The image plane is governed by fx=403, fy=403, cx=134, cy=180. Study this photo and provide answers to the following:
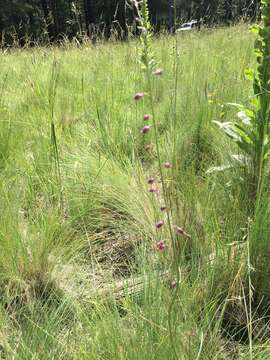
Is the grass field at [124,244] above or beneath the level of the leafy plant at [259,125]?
beneath

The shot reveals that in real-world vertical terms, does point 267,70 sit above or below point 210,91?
above

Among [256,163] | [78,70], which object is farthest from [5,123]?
[78,70]

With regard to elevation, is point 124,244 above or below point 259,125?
below

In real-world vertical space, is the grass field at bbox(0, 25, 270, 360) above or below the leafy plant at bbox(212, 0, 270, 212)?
below

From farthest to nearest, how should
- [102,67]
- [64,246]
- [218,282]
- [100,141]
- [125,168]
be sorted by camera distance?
[102,67] < [100,141] < [125,168] < [64,246] < [218,282]

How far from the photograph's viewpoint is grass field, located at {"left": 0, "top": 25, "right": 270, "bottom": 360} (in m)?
1.13

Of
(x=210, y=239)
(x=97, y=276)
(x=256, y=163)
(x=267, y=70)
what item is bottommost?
(x=97, y=276)

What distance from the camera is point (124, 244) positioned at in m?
1.85

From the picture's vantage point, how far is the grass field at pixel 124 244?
1.13 meters

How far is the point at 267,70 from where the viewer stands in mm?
1792

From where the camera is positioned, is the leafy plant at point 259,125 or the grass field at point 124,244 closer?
the grass field at point 124,244

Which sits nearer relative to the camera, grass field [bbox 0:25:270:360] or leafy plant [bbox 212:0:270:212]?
grass field [bbox 0:25:270:360]

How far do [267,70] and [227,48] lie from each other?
3.36 m

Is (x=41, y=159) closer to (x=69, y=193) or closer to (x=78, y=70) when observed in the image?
(x=69, y=193)
